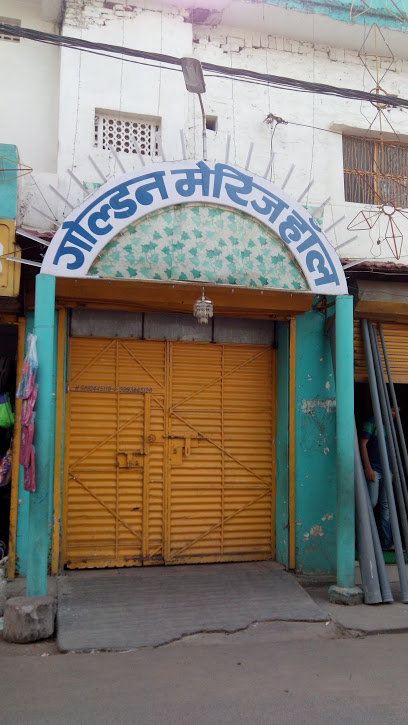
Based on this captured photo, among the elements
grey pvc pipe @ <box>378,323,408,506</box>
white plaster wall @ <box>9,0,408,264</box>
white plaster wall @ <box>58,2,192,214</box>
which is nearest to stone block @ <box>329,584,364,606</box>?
grey pvc pipe @ <box>378,323,408,506</box>

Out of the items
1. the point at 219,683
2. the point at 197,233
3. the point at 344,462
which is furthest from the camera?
the point at 344,462

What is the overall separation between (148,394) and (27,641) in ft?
9.42

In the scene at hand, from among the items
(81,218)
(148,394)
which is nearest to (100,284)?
(81,218)

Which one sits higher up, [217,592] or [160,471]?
[160,471]

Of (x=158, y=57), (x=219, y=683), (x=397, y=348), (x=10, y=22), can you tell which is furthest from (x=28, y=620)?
(x=10, y=22)

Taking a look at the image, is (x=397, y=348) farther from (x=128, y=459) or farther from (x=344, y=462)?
(x=128, y=459)

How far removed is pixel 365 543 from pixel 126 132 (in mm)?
5285

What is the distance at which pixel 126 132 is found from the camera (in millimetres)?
7129

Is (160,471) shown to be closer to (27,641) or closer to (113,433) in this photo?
(113,433)

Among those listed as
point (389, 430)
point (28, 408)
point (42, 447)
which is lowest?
point (42, 447)

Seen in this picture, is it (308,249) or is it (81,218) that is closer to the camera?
(81,218)

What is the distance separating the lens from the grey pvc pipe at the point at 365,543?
19.5 feet

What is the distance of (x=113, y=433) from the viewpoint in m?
6.76

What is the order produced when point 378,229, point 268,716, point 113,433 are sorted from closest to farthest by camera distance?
point 268,716 → point 113,433 → point 378,229
